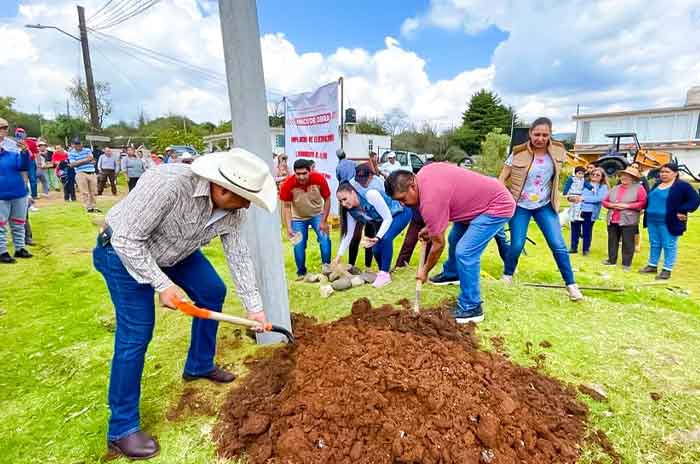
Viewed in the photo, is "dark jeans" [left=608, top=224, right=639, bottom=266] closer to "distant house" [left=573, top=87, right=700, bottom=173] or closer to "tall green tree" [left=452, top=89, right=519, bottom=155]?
"distant house" [left=573, top=87, right=700, bottom=173]

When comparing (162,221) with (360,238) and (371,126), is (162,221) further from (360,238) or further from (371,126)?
(371,126)

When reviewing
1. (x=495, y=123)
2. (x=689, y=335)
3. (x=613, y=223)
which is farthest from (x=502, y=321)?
(x=495, y=123)

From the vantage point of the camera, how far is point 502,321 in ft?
11.1

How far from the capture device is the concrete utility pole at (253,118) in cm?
266

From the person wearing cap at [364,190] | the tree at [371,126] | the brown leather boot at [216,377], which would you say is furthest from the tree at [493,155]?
the tree at [371,126]

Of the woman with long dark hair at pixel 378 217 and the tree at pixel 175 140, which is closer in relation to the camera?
the woman with long dark hair at pixel 378 217

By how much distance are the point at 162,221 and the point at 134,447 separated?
1.19m

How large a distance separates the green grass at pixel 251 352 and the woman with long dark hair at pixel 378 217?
34 centimetres

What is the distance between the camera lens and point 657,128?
27312 mm

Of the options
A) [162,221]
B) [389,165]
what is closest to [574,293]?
[162,221]

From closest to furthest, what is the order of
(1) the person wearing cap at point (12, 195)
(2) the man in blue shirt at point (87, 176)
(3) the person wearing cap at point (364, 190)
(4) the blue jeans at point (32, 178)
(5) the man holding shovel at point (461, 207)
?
(5) the man holding shovel at point (461, 207) < (3) the person wearing cap at point (364, 190) < (1) the person wearing cap at point (12, 195) < (2) the man in blue shirt at point (87, 176) < (4) the blue jeans at point (32, 178)

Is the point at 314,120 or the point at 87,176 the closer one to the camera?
the point at 314,120

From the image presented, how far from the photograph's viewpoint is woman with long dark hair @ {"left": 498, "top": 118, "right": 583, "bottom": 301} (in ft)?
12.4

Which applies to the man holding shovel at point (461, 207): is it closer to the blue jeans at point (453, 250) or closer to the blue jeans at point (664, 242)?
the blue jeans at point (453, 250)
